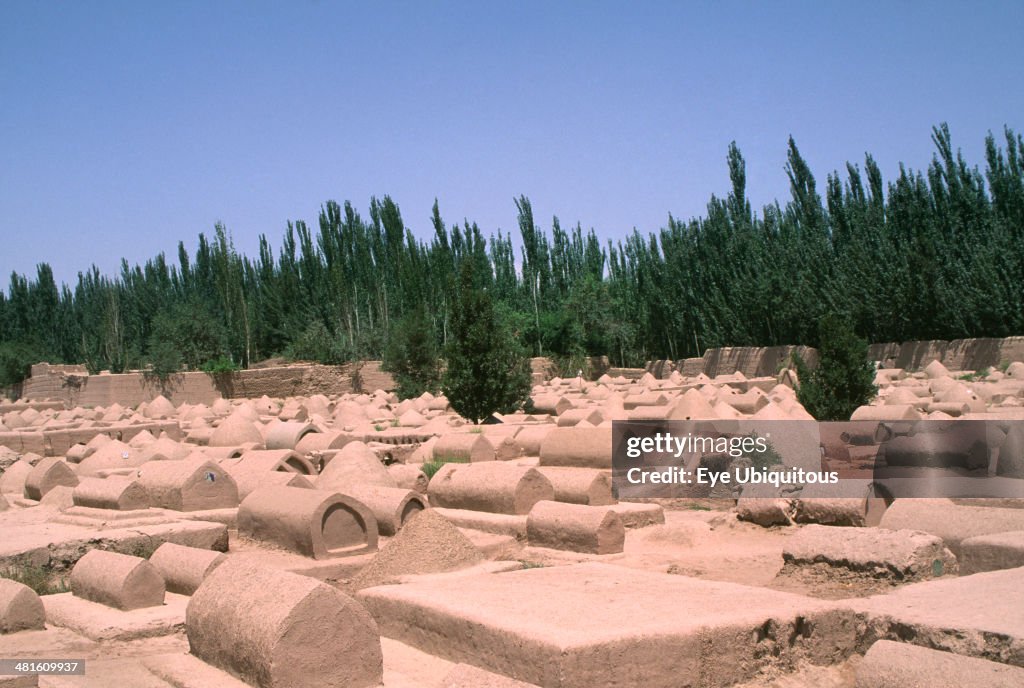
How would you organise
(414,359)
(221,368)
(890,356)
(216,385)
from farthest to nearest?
(221,368) < (216,385) < (890,356) < (414,359)

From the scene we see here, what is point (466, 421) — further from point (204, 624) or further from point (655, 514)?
point (204, 624)

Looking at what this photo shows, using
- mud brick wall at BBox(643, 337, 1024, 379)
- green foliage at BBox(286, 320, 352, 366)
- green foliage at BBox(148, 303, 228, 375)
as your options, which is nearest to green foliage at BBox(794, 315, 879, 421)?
mud brick wall at BBox(643, 337, 1024, 379)

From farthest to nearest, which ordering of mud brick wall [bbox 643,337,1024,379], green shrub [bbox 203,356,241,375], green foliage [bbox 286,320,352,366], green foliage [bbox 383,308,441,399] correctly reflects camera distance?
green foliage [bbox 286,320,352,366], green shrub [bbox 203,356,241,375], green foliage [bbox 383,308,441,399], mud brick wall [bbox 643,337,1024,379]

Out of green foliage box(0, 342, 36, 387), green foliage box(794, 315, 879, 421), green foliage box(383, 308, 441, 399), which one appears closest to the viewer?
green foliage box(794, 315, 879, 421)

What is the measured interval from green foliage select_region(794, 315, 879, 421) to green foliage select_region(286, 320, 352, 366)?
27.2m

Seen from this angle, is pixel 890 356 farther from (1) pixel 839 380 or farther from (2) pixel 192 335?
(2) pixel 192 335

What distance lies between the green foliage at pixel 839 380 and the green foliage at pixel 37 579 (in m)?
10.8

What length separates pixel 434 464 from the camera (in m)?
11.6

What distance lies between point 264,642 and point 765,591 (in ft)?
9.30

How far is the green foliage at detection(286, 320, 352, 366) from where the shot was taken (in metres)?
39.5

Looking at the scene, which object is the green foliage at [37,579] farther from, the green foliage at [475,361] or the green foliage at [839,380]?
the green foliage at [839,380]

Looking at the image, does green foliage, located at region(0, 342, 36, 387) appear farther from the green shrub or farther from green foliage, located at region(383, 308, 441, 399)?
green foliage, located at region(383, 308, 441, 399)

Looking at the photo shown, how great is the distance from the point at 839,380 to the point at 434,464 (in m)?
6.54

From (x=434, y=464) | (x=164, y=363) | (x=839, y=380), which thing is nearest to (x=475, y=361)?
(x=434, y=464)
